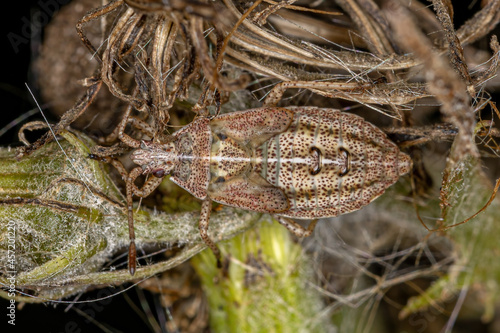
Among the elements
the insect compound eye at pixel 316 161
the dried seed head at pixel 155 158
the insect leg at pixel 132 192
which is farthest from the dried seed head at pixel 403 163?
the insect leg at pixel 132 192

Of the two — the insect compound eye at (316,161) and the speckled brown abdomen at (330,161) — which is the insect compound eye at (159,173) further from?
the insect compound eye at (316,161)

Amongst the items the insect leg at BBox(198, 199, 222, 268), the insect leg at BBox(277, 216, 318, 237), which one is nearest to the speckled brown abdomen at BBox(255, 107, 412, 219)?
the insect leg at BBox(277, 216, 318, 237)

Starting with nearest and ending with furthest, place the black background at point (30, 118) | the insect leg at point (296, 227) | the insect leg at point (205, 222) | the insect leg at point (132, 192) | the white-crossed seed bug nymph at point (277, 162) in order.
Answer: the insect leg at point (132, 192), the white-crossed seed bug nymph at point (277, 162), the insect leg at point (205, 222), the insect leg at point (296, 227), the black background at point (30, 118)

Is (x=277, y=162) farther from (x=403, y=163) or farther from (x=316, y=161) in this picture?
(x=403, y=163)

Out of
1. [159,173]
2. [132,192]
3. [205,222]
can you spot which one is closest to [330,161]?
[205,222]

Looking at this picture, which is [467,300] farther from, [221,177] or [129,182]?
[129,182]

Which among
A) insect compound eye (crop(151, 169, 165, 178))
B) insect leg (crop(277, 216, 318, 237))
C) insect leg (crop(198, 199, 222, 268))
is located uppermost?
insect compound eye (crop(151, 169, 165, 178))

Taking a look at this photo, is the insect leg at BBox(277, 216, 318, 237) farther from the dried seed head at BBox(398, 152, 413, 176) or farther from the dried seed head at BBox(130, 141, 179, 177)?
the dried seed head at BBox(130, 141, 179, 177)

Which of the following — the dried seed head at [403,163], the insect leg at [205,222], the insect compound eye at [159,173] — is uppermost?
the dried seed head at [403,163]
